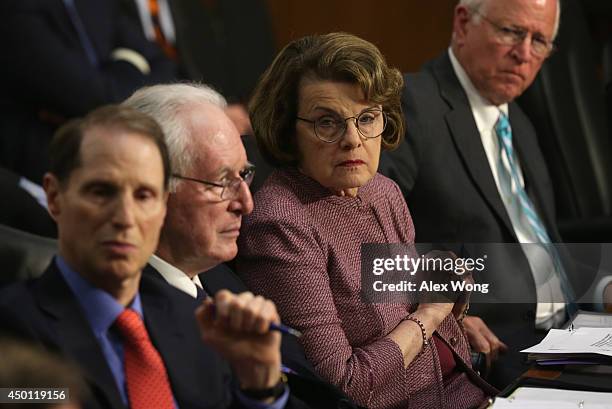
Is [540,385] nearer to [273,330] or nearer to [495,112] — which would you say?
[273,330]

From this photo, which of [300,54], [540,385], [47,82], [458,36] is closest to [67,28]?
[47,82]

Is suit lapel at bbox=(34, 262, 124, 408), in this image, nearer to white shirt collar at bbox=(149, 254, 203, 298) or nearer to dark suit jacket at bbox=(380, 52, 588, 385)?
white shirt collar at bbox=(149, 254, 203, 298)

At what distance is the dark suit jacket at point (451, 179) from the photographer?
2.02 meters

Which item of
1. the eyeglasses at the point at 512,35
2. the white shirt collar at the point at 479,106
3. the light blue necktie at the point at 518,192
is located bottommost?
the light blue necktie at the point at 518,192

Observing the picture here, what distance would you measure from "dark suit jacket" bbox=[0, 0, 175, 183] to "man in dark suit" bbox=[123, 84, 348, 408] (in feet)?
2.72

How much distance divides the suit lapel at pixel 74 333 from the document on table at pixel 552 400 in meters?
0.61

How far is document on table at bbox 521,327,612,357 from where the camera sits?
1.75 m

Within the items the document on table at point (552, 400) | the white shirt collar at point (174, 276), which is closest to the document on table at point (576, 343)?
the document on table at point (552, 400)

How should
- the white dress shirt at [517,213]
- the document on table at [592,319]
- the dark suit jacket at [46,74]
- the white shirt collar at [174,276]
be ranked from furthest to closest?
the dark suit jacket at [46,74], the white dress shirt at [517,213], the document on table at [592,319], the white shirt collar at [174,276]

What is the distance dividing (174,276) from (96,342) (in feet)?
0.81

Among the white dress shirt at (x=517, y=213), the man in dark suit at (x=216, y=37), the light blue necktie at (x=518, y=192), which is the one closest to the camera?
the white dress shirt at (x=517, y=213)

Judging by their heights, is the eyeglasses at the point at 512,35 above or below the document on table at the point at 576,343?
above

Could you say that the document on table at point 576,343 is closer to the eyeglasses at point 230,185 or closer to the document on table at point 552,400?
the document on table at point 552,400

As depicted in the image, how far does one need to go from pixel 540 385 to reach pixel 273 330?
24.4 inches
